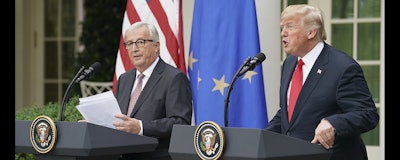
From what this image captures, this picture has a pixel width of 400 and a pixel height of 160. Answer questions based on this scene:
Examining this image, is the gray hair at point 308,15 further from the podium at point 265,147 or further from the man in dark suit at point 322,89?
the podium at point 265,147

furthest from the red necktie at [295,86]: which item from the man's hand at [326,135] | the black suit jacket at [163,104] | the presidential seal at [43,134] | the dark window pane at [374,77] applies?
the dark window pane at [374,77]

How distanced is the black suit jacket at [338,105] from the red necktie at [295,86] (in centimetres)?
5

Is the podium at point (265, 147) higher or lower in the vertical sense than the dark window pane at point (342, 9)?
lower

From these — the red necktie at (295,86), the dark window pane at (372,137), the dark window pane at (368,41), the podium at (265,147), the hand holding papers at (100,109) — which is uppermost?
the dark window pane at (368,41)

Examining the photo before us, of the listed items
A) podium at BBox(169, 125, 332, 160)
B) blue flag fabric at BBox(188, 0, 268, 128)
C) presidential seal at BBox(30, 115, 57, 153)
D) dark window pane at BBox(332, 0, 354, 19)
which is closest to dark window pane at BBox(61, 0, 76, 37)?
dark window pane at BBox(332, 0, 354, 19)

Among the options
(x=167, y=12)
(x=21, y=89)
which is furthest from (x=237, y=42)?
(x=21, y=89)

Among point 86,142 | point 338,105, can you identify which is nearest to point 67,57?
point 86,142

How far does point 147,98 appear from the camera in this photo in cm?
457

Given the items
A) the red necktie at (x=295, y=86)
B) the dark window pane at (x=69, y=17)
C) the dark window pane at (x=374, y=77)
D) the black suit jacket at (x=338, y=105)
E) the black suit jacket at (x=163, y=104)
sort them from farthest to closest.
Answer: the dark window pane at (x=69, y=17) → the dark window pane at (x=374, y=77) → the black suit jacket at (x=163, y=104) → the red necktie at (x=295, y=86) → the black suit jacket at (x=338, y=105)

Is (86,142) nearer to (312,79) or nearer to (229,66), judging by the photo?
(312,79)

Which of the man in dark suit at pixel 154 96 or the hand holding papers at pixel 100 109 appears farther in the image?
the man in dark suit at pixel 154 96

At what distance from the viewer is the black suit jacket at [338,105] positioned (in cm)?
368

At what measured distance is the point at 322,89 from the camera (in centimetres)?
381

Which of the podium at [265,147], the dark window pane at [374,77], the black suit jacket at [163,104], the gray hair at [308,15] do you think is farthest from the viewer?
the dark window pane at [374,77]
